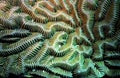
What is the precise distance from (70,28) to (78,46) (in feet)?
0.75

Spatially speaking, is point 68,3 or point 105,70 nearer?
point 105,70

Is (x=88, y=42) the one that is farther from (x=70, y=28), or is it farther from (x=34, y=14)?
(x=34, y=14)

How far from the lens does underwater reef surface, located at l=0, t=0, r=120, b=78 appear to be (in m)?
2.48

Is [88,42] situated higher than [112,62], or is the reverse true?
[88,42]

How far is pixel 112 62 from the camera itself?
2541 millimetres

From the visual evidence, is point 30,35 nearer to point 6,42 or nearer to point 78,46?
point 6,42

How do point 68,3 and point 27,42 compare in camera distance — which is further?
point 68,3

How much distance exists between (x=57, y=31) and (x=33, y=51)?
1.23 ft

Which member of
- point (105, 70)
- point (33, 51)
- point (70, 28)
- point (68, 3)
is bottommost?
point (105, 70)

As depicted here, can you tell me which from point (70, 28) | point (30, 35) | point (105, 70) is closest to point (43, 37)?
point (30, 35)

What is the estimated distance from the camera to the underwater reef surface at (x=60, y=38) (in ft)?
8.15

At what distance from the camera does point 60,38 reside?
8.55ft

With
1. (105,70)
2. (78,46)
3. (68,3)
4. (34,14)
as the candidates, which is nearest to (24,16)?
(34,14)

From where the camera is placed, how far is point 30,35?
8.61ft
